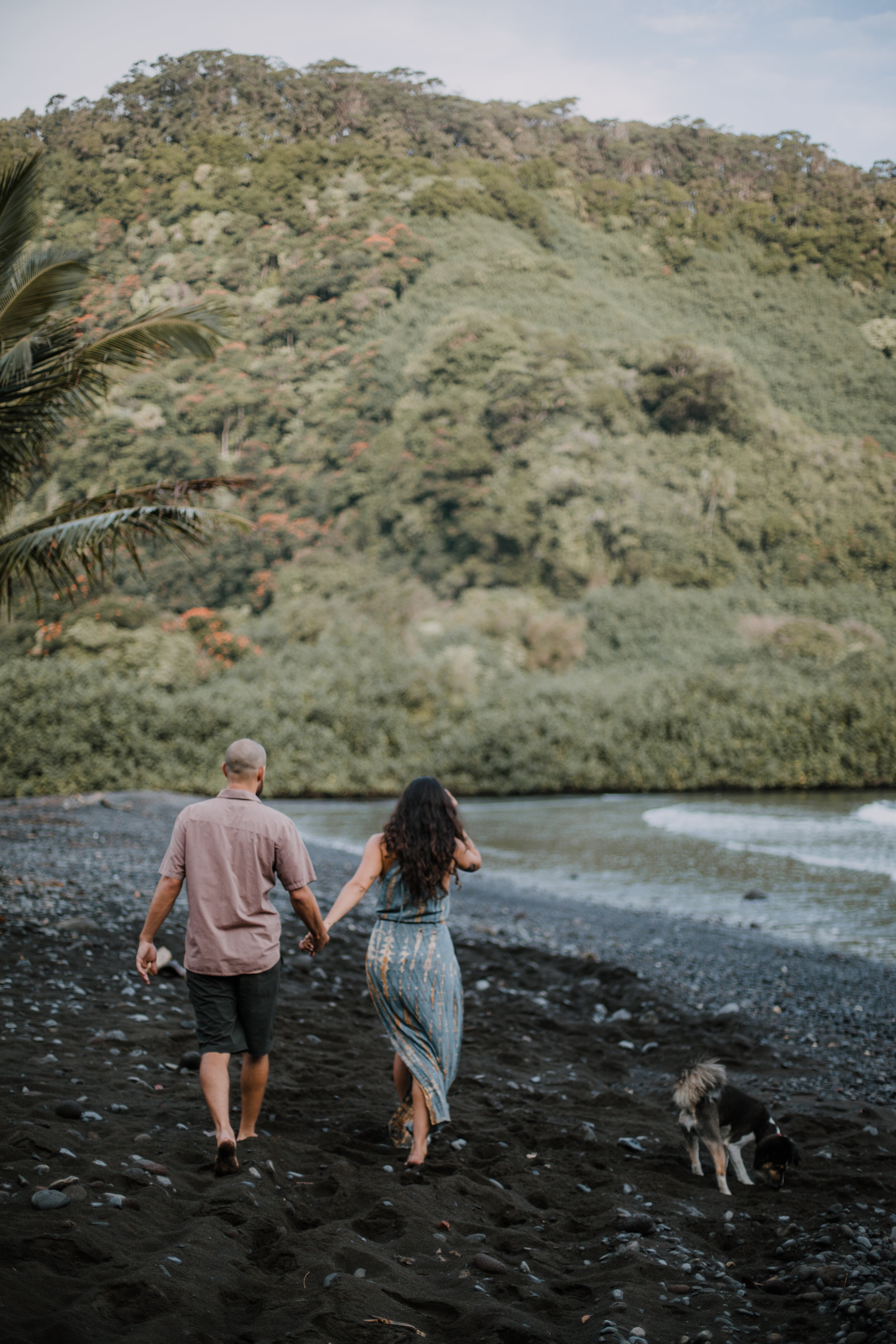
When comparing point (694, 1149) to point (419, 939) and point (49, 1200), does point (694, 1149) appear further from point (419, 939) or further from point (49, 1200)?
point (49, 1200)

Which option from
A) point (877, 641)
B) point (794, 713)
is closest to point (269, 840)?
point (794, 713)

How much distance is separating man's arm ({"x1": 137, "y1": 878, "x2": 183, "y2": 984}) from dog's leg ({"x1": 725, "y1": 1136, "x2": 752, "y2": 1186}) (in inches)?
117

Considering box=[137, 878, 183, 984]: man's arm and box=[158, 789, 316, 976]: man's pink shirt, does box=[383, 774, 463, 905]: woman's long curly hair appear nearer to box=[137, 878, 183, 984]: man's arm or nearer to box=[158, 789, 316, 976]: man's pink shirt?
box=[158, 789, 316, 976]: man's pink shirt

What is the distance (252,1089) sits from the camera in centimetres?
428

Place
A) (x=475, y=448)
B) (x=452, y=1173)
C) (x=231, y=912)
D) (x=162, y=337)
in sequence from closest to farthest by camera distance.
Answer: (x=231, y=912)
(x=452, y=1173)
(x=162, y=337)
(x=475, y=448)

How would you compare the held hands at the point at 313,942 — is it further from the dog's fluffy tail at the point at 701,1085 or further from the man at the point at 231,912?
the dog's fluffy tail at the point at 701,1085

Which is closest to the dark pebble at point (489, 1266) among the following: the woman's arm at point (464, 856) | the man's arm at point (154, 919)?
the woman's arm at point (464, 856)

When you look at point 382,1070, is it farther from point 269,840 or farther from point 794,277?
point 794,277

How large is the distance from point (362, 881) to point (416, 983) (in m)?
0.59

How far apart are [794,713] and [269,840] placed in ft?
98.2

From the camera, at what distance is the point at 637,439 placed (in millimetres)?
56438

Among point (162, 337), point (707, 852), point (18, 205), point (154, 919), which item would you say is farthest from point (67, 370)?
point (707, 852)

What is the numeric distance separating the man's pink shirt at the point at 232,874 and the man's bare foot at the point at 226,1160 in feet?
2.25

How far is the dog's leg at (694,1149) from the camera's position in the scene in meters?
4.64
